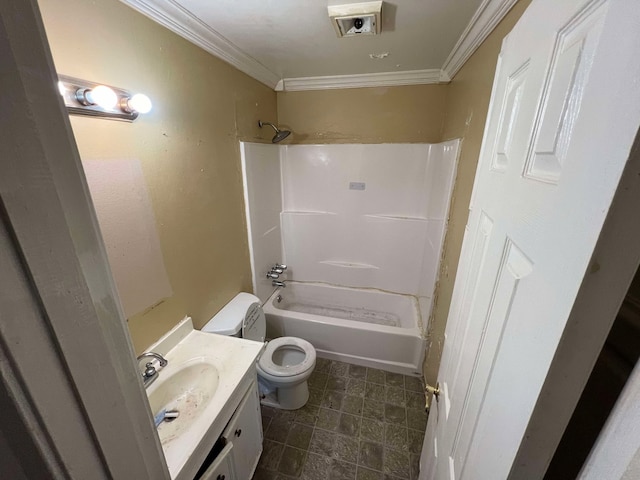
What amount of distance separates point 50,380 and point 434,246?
2.07m

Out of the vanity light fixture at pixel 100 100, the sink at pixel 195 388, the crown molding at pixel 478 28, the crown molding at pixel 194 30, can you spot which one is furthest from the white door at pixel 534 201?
the crown molding at pixel 194 30

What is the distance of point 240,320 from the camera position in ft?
5.11

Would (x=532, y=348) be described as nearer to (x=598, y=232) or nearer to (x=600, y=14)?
(x=598, y=232)


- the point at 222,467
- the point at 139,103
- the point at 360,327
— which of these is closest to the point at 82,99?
the point at 139,103

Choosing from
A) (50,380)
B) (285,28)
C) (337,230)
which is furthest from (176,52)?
(337,230)

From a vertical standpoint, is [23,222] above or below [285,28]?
below

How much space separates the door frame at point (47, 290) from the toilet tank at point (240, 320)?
3.79 ft

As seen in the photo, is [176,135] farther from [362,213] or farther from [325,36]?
[362,213]

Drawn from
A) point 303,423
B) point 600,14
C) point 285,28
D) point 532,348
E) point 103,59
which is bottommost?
point 303,423

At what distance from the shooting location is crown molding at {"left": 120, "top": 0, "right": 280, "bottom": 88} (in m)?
1.02

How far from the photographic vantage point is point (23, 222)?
0.85 ft

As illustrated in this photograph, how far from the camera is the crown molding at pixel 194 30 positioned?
102 centimetres

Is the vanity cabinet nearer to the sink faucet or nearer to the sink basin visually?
the sink basin

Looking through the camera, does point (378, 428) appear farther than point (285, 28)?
Yes
